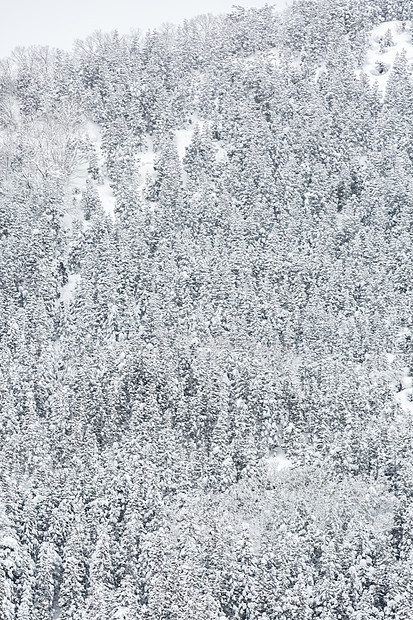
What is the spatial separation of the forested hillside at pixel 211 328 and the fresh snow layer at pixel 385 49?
1.82ft

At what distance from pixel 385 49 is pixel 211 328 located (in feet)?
258

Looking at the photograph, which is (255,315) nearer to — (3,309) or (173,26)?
(3,309)

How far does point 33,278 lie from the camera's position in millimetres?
88562

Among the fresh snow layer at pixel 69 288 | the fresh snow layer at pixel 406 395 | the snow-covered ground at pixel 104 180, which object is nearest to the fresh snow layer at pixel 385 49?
the snow-covered ground at pixel 104 180

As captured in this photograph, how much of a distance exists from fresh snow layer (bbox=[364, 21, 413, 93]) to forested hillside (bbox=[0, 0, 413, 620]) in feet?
1.82

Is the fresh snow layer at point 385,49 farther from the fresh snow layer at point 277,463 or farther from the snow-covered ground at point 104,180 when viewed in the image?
the fresh snow layer at point 277,463

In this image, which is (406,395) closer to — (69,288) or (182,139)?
(69,288)

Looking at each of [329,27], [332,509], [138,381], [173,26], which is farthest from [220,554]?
[173,26]

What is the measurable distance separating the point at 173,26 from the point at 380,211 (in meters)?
78.6

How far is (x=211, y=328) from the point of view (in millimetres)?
78875

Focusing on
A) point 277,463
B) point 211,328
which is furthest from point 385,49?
point 277,463

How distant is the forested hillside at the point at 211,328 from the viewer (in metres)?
53.3

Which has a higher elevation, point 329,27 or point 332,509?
point 329,27

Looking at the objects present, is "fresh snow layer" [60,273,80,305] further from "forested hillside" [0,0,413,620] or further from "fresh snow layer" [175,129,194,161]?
"fresh snow layer" [175,129,194,161]
